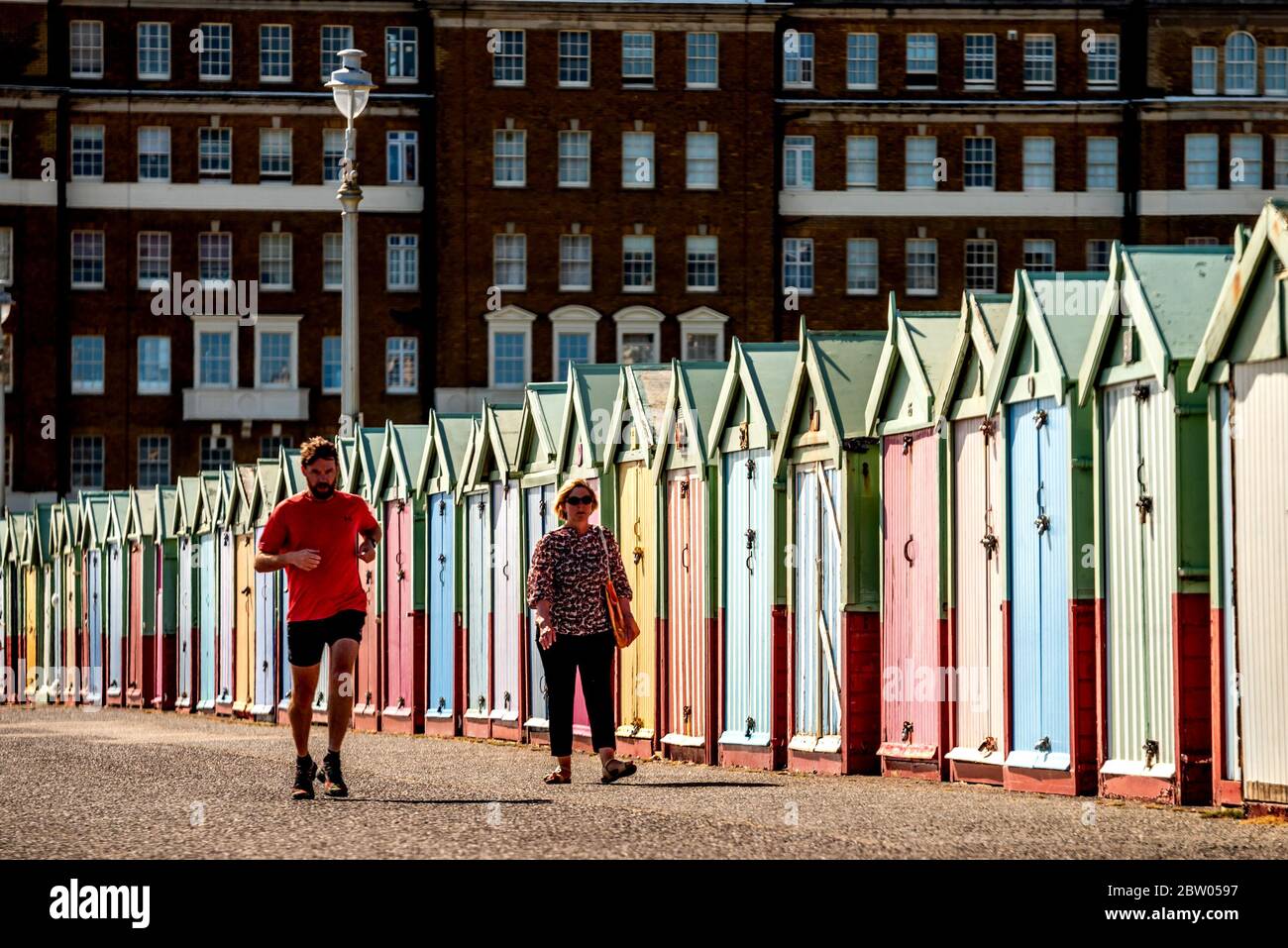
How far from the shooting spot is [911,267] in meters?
76.2

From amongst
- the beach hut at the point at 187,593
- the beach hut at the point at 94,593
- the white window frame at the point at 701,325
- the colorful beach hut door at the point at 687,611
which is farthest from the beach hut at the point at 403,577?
the white window frame at the point at 701,325

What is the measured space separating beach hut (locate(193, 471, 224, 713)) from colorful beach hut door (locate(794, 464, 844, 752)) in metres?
19.9

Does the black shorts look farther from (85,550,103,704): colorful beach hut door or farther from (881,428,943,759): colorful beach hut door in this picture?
(85,550,103,704): colorful beach hut door

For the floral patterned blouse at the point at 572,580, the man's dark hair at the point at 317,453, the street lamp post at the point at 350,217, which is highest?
the street lamp post at the point at 350,217

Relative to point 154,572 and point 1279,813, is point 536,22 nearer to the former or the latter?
point 154,572

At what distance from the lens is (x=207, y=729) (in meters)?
27.7

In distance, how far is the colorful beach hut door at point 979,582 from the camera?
14.7 metres

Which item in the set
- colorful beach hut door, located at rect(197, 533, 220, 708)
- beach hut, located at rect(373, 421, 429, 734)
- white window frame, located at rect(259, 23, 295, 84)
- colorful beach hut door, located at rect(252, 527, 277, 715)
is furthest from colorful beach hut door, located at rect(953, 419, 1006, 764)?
white window frame, located at rect(259, 23, 295, 84)

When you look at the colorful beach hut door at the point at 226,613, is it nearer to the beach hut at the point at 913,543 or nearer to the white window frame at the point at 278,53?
the beach hut at the point at 913,543

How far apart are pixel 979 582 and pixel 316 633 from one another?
3.87 metres

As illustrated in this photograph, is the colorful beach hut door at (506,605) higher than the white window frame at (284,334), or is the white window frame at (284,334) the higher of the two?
the white window frame at (284,334)

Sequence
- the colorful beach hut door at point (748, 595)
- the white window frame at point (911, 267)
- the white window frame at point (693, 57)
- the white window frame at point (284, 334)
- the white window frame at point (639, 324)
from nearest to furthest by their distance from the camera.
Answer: the colorful beach hut door at point (748, 595)
the white window frame at point (693, 57)
the white window frame at point (284, 334)
the white window frame at point (639, 324)
the white window frame at point (911, 267)

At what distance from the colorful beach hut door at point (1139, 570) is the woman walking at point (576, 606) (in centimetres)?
304

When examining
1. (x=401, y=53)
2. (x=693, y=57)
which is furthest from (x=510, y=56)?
(x=693, y=57)
